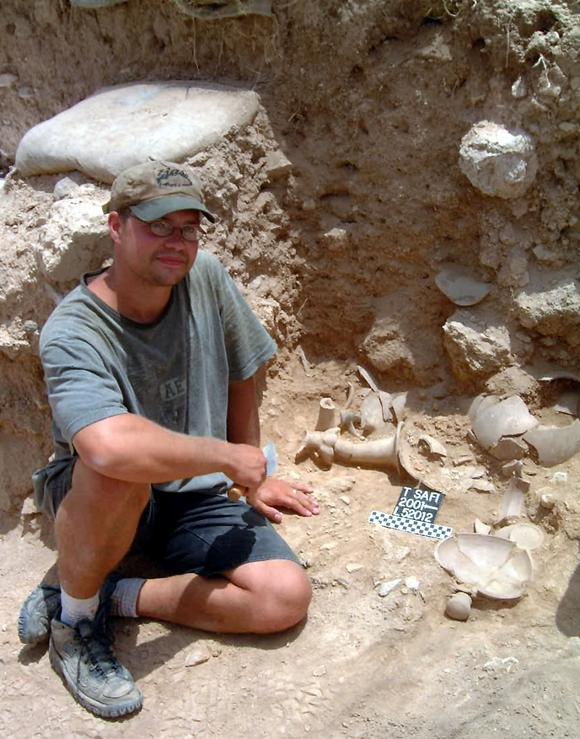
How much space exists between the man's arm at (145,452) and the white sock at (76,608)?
1.63 feet

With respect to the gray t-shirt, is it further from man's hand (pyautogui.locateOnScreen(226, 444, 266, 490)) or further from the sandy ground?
the sandy ground

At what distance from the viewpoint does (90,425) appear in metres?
1.97

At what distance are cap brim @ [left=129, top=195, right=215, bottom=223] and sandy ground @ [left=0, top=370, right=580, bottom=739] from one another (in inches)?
47.6

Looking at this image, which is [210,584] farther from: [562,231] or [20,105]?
[20,105]

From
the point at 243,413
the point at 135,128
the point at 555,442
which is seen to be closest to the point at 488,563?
the point at 555,442

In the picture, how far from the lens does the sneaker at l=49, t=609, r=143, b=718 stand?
2.14 meters

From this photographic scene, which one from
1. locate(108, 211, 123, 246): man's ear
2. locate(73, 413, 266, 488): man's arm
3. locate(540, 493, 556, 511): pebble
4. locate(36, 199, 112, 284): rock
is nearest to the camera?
locate(73, 413, 266, 488): man's arm

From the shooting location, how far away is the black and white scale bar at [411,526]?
2.65 metres

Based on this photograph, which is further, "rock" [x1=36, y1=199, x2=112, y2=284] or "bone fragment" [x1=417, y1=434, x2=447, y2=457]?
"bone fragment" [x1=417, y1=434, x2=447, y2=457]

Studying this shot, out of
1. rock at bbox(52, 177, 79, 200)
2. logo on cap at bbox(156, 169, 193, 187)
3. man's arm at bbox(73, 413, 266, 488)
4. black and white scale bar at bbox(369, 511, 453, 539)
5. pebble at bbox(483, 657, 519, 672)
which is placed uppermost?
logo on cap at bbox(156, 169, 193, 187)

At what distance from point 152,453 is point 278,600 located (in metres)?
0.64

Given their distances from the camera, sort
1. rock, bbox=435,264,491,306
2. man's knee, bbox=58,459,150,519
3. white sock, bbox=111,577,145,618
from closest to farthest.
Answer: man's knee, bbox=58,459,150,519 → white sock, bbox=111,577,145,618 → rock, bbox=435,264,491,306

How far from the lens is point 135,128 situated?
296 cm

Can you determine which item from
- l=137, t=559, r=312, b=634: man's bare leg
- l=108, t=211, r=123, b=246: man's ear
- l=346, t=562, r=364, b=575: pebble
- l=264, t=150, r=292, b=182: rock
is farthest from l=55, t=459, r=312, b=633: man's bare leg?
l=264, t=150, r=292, b=182: rock
